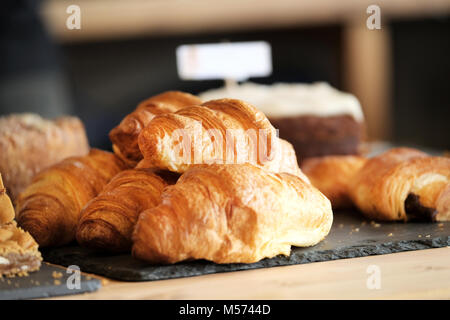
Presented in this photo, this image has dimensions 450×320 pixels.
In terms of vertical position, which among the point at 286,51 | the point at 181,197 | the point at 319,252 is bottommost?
the point at 319,252

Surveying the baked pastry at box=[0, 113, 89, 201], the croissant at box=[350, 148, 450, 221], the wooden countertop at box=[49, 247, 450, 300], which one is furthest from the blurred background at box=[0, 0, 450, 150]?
the wooden countertop at box=[49, 247, 450, 300]

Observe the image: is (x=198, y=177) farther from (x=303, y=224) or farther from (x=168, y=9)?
(x=168, y=9)

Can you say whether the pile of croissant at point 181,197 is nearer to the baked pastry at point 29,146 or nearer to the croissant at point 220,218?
the croissant at point 220,218

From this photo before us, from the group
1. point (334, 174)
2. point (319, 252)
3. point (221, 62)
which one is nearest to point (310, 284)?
point (319, 252)

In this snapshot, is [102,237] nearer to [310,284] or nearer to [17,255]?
[17,255]

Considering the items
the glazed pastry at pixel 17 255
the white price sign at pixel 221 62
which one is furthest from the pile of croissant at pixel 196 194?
the white price sign at pixel 221 62
